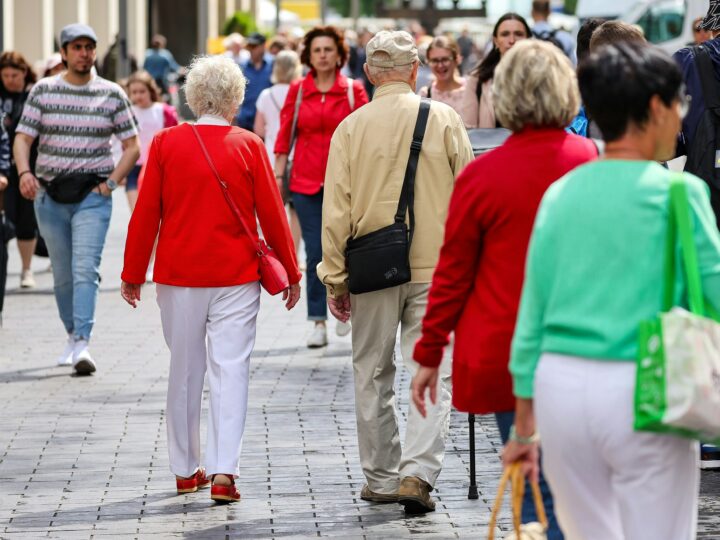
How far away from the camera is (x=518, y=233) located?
4.24 meters

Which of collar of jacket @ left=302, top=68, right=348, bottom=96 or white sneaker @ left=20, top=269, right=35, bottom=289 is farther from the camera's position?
white sneaker @ left=20, top=269, right=35, bottom=289

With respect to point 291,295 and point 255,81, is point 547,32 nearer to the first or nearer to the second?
point 255,81

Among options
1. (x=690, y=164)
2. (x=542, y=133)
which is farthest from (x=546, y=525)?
(x=690, y=164)

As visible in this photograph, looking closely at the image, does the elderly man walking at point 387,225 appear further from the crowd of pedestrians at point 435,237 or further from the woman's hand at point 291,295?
the woman's hand at point 291,295

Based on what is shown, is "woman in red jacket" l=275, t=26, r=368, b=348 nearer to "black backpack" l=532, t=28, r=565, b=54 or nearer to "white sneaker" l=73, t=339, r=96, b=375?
"white sneaker" l=73, t=339, r=96, b=375

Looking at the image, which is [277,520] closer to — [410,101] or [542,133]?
[410,101]

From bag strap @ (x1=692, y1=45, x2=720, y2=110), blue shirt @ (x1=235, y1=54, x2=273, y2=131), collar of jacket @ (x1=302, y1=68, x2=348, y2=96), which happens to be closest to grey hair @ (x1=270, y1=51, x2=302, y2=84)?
collar of jacket @ (x1=302, y1=68, x2=348, y2=96)

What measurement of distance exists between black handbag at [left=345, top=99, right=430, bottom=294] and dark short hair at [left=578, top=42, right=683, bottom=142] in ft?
8.40

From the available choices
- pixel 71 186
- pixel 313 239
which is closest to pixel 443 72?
pixel 313 239

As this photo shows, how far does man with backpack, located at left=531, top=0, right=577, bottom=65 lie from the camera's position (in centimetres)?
1314

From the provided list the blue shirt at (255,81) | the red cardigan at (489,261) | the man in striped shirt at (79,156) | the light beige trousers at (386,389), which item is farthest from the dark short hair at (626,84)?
the blue shirt at (255,81)

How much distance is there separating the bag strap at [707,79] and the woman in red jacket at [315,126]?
4.15 metres

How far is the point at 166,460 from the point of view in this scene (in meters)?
7.36

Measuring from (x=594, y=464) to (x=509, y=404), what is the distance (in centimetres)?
73
